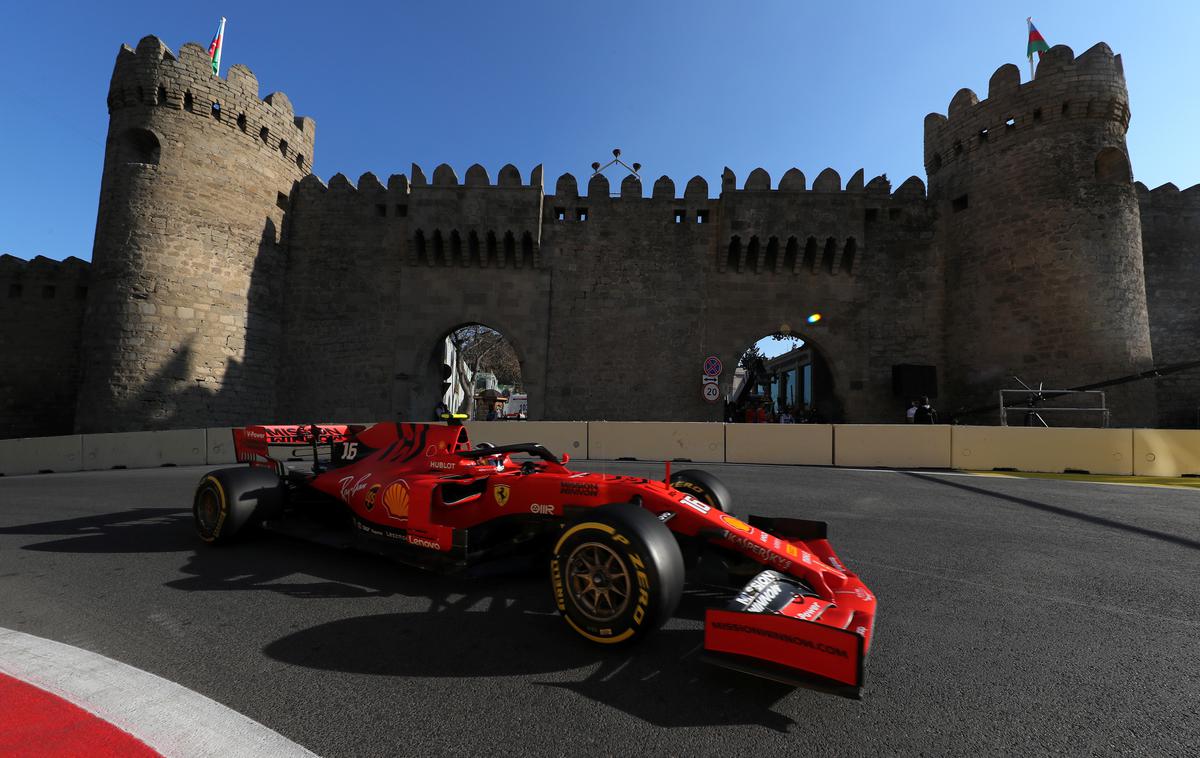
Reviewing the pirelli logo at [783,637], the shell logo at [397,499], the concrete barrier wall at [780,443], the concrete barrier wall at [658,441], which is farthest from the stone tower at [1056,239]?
the shell logo at [397,499]

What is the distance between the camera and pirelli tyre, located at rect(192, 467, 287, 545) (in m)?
3.99

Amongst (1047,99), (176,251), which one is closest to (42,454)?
(176,251)

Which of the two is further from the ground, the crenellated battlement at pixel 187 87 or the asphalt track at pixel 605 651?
the crenellated battlement at pixel 187 87

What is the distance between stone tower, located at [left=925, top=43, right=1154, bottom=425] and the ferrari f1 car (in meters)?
16.0

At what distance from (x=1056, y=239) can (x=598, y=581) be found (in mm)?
18416

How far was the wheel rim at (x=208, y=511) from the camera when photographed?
4129mm

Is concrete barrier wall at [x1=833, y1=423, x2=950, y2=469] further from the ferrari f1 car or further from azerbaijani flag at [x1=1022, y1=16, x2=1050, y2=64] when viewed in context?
azerbaijani flag at [x1=1022, y1=16, x2=1050, y2=64]

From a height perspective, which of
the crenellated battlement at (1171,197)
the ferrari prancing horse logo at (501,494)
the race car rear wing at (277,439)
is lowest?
the ferrari prancing horse logo at (501,494)

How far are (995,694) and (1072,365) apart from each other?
55.4 ft

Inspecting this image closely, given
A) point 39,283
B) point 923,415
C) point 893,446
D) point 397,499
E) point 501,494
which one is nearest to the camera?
point 501,494

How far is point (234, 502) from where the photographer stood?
3.98m

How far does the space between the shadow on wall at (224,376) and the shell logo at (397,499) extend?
48.4 feet

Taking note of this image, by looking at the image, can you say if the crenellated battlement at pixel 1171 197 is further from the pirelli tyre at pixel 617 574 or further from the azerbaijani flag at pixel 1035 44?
the pirelli tyre at pixel 617 574

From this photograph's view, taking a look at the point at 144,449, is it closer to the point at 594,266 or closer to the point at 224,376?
the point at 224,376
